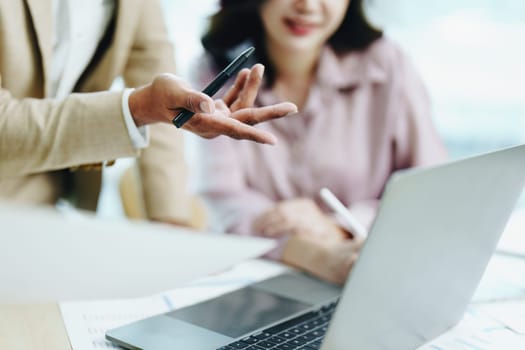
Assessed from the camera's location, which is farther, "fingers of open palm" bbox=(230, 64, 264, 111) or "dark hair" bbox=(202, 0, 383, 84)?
"dark hair" bbox=(202, 0, 383, 84)

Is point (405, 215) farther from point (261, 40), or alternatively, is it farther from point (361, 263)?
point (261, 40)

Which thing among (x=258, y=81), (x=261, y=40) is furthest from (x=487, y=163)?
(x=261, y=40)

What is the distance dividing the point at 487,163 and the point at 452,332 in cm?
25

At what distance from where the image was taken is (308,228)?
1158 millimetres

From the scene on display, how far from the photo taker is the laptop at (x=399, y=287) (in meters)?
0.52

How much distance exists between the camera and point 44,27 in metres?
0.81

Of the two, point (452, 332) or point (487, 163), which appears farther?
point (452, 332)

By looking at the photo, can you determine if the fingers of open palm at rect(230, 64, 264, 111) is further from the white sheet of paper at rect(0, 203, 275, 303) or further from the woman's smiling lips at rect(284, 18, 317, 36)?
the woman's smiling lips at rect(284, 18, 317, 36)

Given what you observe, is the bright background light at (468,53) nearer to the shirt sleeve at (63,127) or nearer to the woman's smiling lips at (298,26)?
the woman's smiling lips at (298,26)

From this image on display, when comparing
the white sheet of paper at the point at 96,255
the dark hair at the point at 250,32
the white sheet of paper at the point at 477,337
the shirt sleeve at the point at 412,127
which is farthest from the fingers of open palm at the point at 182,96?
the shirt sleeve at the point at 412,127

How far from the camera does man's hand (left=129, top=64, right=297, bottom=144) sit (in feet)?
2.04

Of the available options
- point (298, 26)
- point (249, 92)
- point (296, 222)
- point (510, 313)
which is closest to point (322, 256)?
point (296, 222)

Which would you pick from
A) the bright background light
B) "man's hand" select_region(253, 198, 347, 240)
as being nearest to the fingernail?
"man's hand" select_region(253, 198, 347, 240)

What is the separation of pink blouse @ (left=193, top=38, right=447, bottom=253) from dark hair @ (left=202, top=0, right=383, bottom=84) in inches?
1.1
